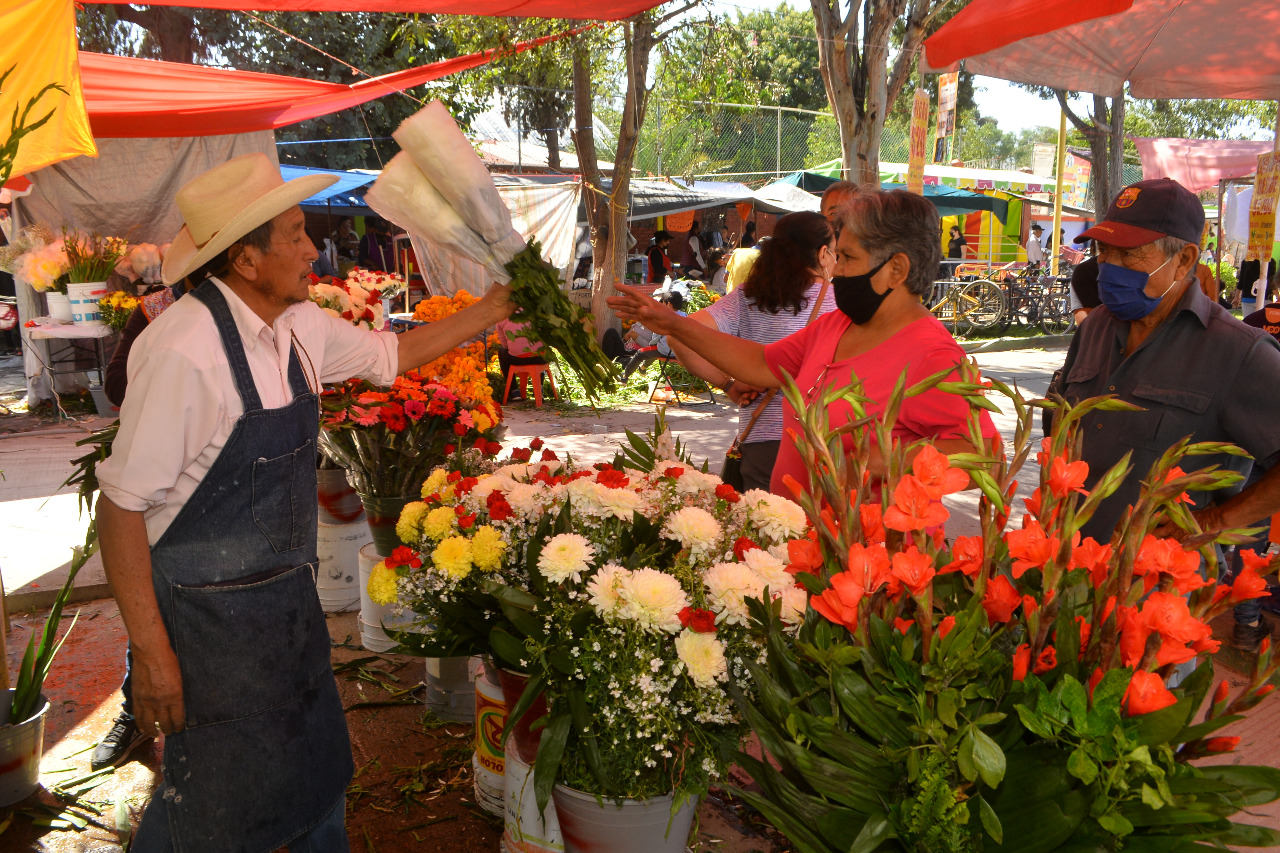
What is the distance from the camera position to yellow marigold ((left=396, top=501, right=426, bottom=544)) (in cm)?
226

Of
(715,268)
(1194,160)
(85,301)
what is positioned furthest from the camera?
(715,268)

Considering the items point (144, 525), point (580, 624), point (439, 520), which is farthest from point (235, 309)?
point (580, 624)

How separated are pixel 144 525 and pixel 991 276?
1678cm

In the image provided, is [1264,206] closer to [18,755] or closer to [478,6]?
[478,6]

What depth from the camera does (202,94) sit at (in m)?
6.37

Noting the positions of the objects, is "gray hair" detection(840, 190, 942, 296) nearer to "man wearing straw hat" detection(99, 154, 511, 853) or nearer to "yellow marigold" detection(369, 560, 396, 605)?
"man wearing straw hat" detection(99, 154, 511, 853)

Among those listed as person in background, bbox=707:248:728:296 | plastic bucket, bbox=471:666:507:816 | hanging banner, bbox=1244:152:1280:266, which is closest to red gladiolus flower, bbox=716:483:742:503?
plastic bucket, bbox=471:666:507:816

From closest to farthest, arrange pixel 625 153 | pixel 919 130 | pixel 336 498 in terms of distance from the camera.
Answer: pixel 336 498
pixel 919 130
pixel 625 153

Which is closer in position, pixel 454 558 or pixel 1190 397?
pixel 454 558

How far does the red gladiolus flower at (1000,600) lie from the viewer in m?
1.16

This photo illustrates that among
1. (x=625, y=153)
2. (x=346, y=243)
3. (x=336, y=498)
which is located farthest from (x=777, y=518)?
(x=346, y=243)

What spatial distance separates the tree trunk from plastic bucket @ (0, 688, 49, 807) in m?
6.55

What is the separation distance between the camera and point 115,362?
368 centimetres

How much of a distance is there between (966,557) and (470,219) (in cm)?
156
